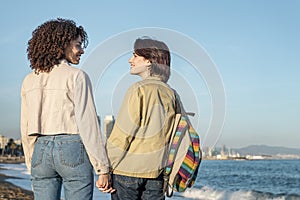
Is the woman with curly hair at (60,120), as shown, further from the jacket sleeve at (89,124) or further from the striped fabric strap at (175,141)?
the striped fabric strap at (175,141)

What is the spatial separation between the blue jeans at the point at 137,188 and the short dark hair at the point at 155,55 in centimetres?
60

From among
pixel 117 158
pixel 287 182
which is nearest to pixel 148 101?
pixel 117 158

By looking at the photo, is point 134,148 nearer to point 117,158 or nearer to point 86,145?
point 117,158

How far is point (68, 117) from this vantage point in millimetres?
2592

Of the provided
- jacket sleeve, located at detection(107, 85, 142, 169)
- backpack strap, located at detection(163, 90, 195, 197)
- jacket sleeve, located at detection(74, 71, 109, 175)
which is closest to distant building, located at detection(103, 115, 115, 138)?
jacket sleeve, located at detection(107, 85, 142, 169)

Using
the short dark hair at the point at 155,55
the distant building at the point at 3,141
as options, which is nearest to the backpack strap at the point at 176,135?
the short dark hair at the point at 155,55

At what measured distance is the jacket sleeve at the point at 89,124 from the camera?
253cm

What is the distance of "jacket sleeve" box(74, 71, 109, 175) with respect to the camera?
253cm

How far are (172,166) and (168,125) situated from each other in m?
0.25

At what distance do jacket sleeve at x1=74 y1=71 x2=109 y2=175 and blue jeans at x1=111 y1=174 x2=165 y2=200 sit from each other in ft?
0.82

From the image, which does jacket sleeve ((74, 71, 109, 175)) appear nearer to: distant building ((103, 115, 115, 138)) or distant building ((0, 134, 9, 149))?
distant building ((103, 115, 115, 138))

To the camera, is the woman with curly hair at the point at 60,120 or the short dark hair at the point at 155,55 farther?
the short dark hair at the point at 155,55

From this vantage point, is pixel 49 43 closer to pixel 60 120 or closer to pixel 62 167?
pixel 60 120

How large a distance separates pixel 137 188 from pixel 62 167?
51cm
